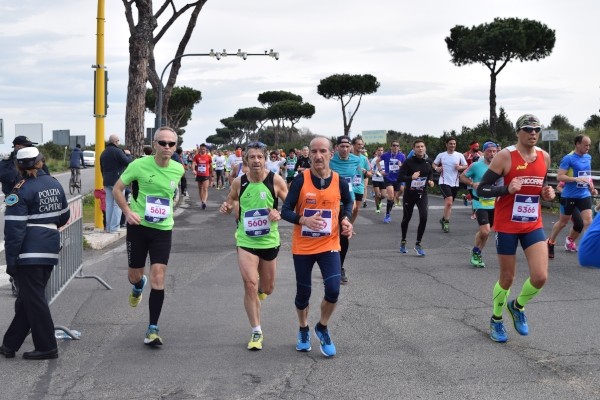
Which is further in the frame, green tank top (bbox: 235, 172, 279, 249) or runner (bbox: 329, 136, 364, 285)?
runner (bbox: 329, 136, 364, 285)

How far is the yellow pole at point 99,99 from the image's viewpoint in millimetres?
15383

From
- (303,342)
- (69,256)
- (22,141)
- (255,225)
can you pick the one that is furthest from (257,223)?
(22,141)

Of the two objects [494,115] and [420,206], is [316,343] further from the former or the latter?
[494,115]

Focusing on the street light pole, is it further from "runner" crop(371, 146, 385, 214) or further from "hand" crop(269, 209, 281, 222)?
"hand" crop(269, 209, 281, 222)

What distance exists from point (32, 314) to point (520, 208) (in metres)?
4.00

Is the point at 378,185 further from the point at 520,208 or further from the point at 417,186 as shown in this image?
the point at 520,208

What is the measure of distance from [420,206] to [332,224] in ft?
20.8

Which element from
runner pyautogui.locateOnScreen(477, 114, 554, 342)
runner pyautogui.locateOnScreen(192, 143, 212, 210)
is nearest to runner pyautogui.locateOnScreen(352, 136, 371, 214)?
runner pyautogui.locateOnScreen(477, 114, 554, 342)

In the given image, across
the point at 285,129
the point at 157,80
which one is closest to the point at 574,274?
the point at 157,80

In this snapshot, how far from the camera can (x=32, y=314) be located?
6410mm

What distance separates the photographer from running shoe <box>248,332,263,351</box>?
260 inches

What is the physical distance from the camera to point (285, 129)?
333 ft

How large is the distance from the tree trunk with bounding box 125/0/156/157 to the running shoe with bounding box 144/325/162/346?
46.4ft

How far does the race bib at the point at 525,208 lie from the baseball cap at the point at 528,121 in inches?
23.0
